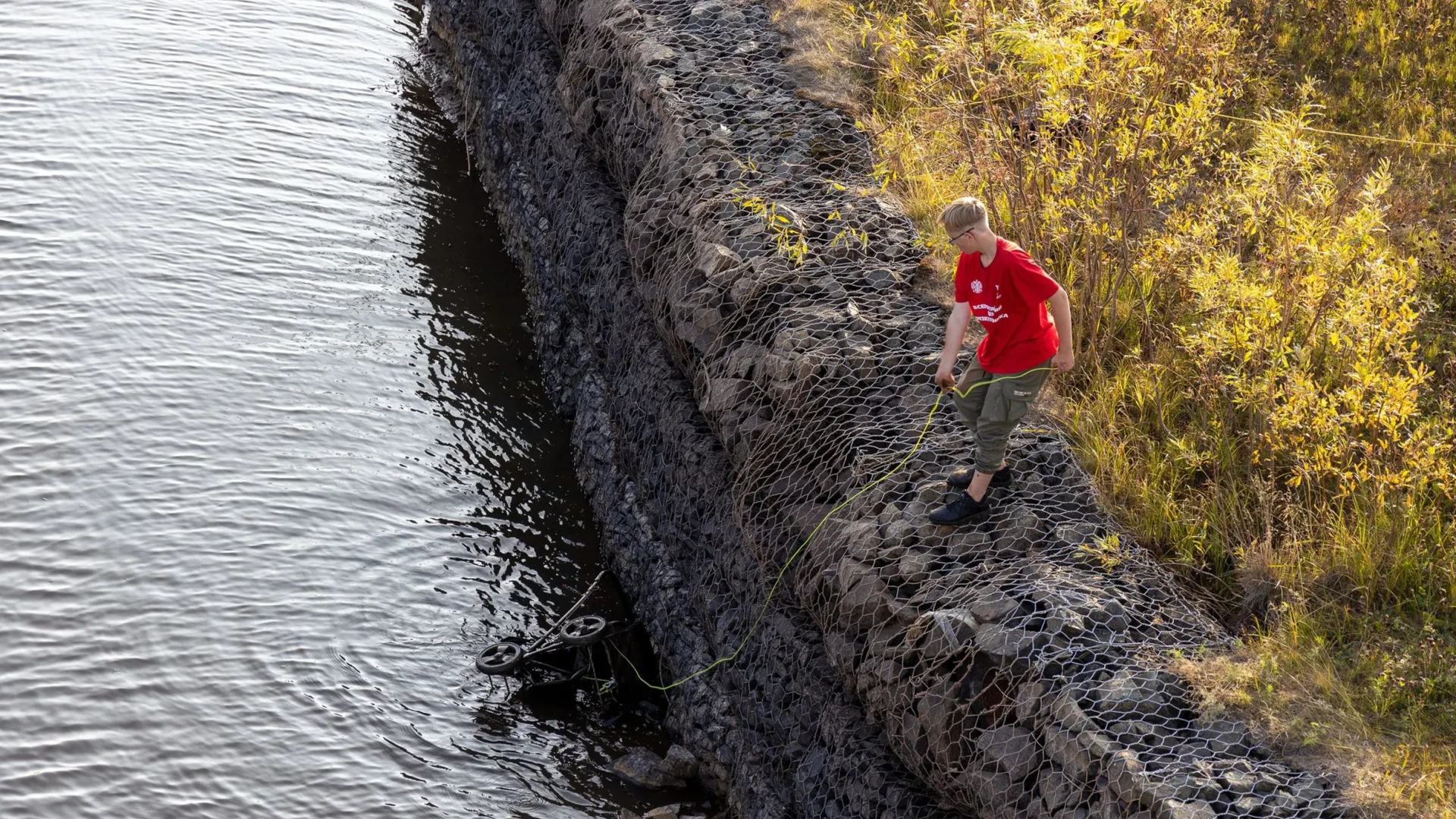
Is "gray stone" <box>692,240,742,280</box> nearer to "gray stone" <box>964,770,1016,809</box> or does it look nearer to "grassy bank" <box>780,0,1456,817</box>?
"grassy bank" <box>780,0,1456,817</box>

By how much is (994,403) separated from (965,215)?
3.46ft

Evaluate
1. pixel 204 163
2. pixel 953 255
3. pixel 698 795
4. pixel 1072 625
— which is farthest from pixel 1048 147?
pixel 204 163

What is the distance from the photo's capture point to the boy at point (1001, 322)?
6.51 m

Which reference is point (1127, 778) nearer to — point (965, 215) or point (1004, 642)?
point (1004, 642)

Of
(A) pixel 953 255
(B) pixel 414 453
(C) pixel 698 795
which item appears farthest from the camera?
(B) pixel 414 453

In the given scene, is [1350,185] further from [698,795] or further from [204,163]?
[204,163]

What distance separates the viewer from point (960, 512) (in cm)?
703

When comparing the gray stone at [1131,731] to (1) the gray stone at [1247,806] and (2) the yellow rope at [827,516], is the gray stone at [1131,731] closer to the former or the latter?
(1) the gray stone at [1247,806]

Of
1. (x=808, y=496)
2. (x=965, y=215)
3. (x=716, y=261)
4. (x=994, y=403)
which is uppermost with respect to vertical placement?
(x=965, y=215)

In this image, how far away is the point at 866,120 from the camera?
10805mm

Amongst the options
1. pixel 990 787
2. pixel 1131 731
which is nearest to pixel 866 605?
pixel 990 787

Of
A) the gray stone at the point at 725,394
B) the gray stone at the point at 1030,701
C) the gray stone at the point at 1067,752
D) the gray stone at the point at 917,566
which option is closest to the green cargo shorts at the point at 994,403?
the gray stone at the point at 917,566

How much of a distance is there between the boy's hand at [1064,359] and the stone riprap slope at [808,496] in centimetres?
93

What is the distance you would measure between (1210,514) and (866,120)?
518 centimetres
